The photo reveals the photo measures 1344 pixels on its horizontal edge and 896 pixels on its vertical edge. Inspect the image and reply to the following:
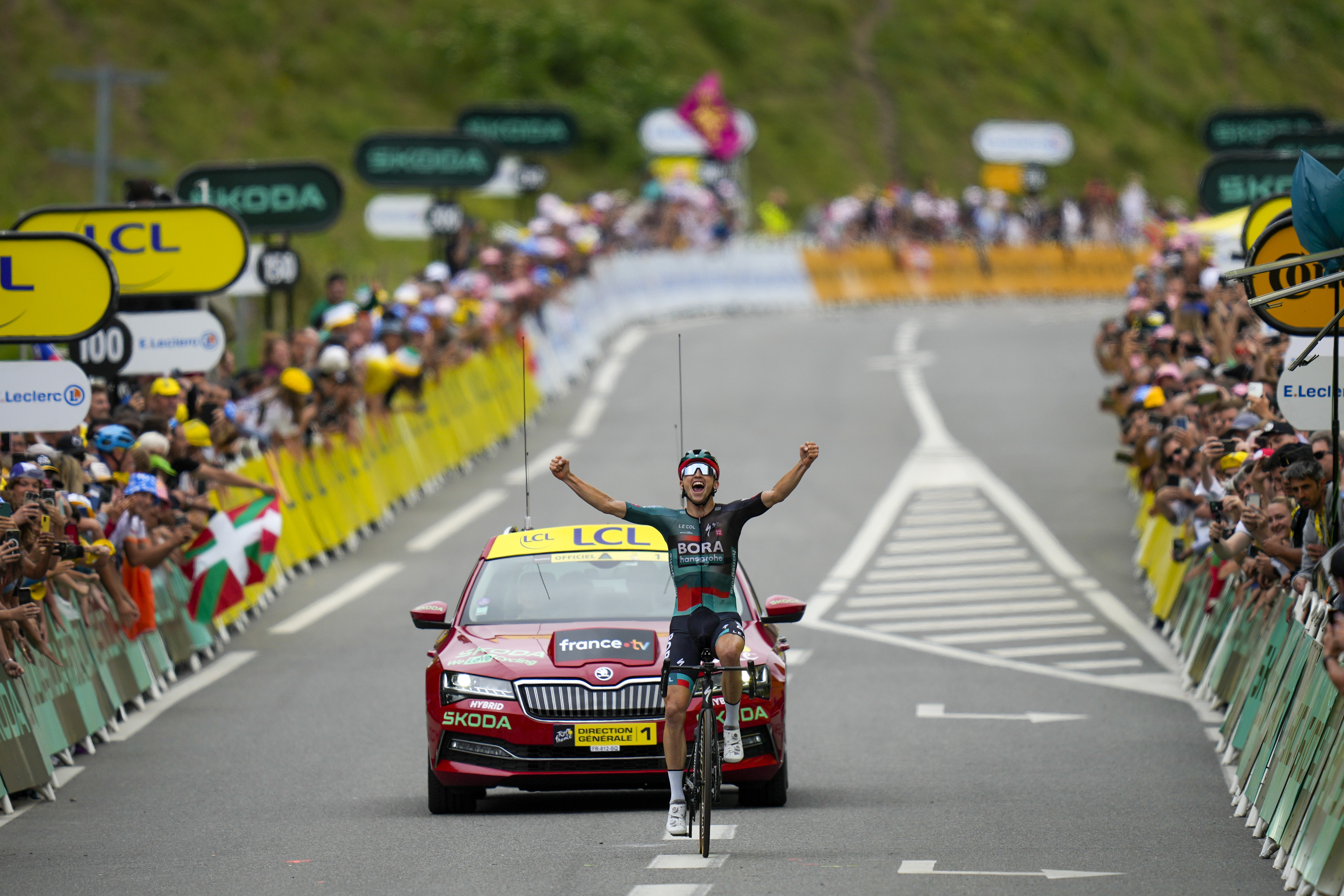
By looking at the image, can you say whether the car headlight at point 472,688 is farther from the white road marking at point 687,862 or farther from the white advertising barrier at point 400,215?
the white advertising barrier at point 400,215

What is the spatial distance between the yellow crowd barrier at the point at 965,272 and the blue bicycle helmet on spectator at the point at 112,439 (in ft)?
123

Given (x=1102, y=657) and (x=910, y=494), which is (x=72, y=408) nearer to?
(x=1102, y=657)

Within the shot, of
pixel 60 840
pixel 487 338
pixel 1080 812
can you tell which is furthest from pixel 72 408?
pixel 487 338

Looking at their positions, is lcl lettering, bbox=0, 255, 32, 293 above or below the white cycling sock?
above

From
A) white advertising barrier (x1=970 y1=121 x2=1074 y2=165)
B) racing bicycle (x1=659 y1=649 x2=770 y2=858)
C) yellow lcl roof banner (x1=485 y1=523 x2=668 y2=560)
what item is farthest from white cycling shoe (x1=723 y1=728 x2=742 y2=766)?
white advertising barrier (x1=970 y1=121 x2=1074 y2=165)

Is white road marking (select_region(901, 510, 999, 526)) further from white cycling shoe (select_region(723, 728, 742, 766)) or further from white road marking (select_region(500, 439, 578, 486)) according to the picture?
white cycling shoe (select_region(723, 728, 742, 766))

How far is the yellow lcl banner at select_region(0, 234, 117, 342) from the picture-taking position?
44.9 feet

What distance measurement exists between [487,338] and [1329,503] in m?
Result: 20.3

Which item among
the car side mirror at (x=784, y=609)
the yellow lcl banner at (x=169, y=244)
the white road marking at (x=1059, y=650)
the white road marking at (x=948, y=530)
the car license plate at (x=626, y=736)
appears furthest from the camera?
the white road marking at (x=948, y=530)

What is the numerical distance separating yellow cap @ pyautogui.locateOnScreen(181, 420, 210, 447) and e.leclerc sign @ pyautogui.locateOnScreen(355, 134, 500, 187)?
40.2 ft

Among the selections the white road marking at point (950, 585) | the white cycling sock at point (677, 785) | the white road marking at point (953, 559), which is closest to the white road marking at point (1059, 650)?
the white road marking at point (950, 585)

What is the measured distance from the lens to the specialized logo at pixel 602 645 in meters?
11.4

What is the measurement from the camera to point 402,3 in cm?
7156

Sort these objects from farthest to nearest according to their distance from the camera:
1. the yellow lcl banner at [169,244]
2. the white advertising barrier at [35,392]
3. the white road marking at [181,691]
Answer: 1. the yellow lcl banner at [169,244]
2. the white road marking at [181,691]
3. the white advertising barrier at [35,392]
